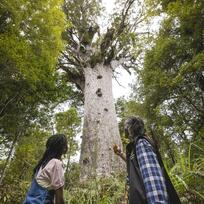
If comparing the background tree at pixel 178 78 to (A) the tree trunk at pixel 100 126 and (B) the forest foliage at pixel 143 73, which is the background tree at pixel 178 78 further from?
(A) the tree trunk at pixel 100 126

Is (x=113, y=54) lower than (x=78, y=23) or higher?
lower

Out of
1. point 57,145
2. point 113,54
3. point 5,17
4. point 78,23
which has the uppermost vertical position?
point 78,23

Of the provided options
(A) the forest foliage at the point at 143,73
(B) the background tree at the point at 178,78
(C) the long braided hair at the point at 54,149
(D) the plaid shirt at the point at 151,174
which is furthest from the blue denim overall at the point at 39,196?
(B) the background tree at the point at 178,78

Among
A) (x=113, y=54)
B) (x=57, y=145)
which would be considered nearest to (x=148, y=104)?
(x=113, y=54)

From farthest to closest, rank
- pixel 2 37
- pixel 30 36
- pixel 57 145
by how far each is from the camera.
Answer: pixel 30 36
pixel 2 37
pixel 57 145

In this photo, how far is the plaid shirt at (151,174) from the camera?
148 cm

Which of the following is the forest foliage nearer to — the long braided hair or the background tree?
the background tree

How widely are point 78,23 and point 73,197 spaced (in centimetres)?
778

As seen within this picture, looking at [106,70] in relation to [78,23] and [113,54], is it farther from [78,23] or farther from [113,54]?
[78,23]

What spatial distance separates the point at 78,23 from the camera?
1012cm

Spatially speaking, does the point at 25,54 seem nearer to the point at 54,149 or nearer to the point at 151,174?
the point at 54,149

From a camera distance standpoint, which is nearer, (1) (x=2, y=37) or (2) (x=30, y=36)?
(1) (x=2, y=37)

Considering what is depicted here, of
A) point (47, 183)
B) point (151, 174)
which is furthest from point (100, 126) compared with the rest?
point (151, 174)

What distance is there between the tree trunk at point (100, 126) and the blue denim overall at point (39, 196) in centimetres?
291
